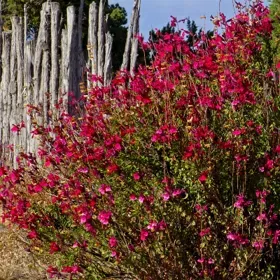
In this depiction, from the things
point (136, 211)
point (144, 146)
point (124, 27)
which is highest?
point (124, 27)

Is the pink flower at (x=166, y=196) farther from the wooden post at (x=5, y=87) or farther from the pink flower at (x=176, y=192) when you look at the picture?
the wooden post at (x=5, y=87)

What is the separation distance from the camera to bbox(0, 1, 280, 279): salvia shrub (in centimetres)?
395

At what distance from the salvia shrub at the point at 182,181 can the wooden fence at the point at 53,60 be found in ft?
13.3

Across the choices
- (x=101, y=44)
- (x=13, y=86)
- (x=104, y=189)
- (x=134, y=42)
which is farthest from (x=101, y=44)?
(x=104, y=189)

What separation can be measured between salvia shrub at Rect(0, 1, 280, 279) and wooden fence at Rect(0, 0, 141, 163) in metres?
4.05

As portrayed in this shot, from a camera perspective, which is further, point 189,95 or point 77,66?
point 77,66

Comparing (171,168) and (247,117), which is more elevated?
(247,117)

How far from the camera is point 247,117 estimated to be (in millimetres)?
4176

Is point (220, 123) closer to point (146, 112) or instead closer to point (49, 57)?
point (146, 112)

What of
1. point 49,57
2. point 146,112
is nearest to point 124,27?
point 49,57

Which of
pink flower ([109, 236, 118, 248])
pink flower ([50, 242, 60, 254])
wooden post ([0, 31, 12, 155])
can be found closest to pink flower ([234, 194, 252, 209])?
pink flower ([109, 236, 118, 248])

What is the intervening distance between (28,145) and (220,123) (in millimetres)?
5844

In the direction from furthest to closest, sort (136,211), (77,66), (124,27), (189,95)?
(124,27) → (77,66) → (189,95) → (136,211)

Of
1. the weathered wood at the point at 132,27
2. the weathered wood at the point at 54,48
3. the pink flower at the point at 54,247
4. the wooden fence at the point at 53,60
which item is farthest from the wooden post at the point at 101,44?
the pink flower at the point at 54,247
